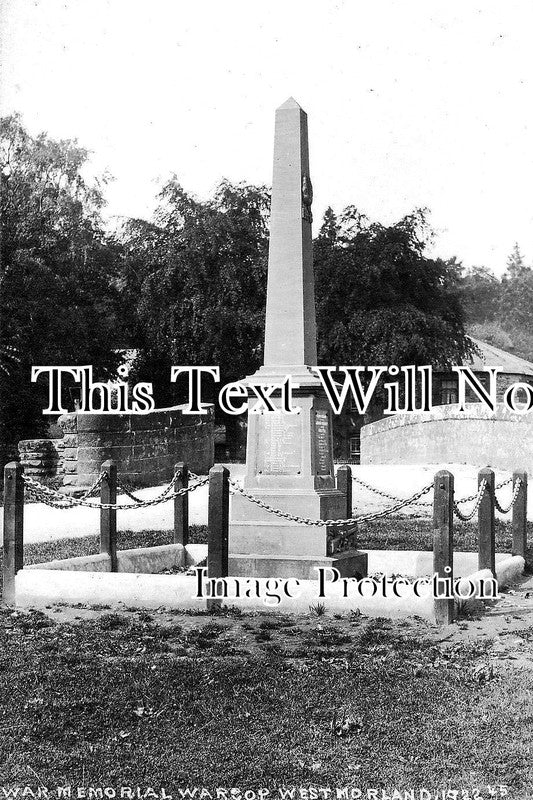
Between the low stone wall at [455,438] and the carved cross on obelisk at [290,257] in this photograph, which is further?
the low stone wall at [455,438]

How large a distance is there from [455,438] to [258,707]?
2099 centimetres

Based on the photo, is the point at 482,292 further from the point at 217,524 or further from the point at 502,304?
the point at 217,524

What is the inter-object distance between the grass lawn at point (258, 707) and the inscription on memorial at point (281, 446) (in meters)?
2.22

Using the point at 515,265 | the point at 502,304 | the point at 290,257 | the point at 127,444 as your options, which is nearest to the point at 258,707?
the point at 290,257

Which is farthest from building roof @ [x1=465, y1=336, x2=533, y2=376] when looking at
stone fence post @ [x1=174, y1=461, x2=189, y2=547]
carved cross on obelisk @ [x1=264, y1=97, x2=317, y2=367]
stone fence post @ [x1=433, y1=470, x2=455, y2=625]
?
stone fence post @ [x1=433, y1=470, x2=455, y2=625]

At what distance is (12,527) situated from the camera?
8430 mm

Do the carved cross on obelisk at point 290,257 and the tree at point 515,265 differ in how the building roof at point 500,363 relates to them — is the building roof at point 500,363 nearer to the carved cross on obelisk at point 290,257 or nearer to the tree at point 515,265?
the carved cross on obelisk at point 290,257

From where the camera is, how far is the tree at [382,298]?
110ft

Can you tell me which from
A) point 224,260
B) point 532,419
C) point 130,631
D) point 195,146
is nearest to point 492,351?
point 224,260

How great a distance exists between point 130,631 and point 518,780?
3.59 meters

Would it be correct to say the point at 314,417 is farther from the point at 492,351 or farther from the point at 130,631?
the point at 492,351

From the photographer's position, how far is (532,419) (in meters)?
23.0

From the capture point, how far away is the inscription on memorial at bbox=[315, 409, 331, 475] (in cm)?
943

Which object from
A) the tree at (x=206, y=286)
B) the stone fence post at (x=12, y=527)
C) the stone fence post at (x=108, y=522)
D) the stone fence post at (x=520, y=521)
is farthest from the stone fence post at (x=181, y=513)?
the tree at (x=206, y=286)
